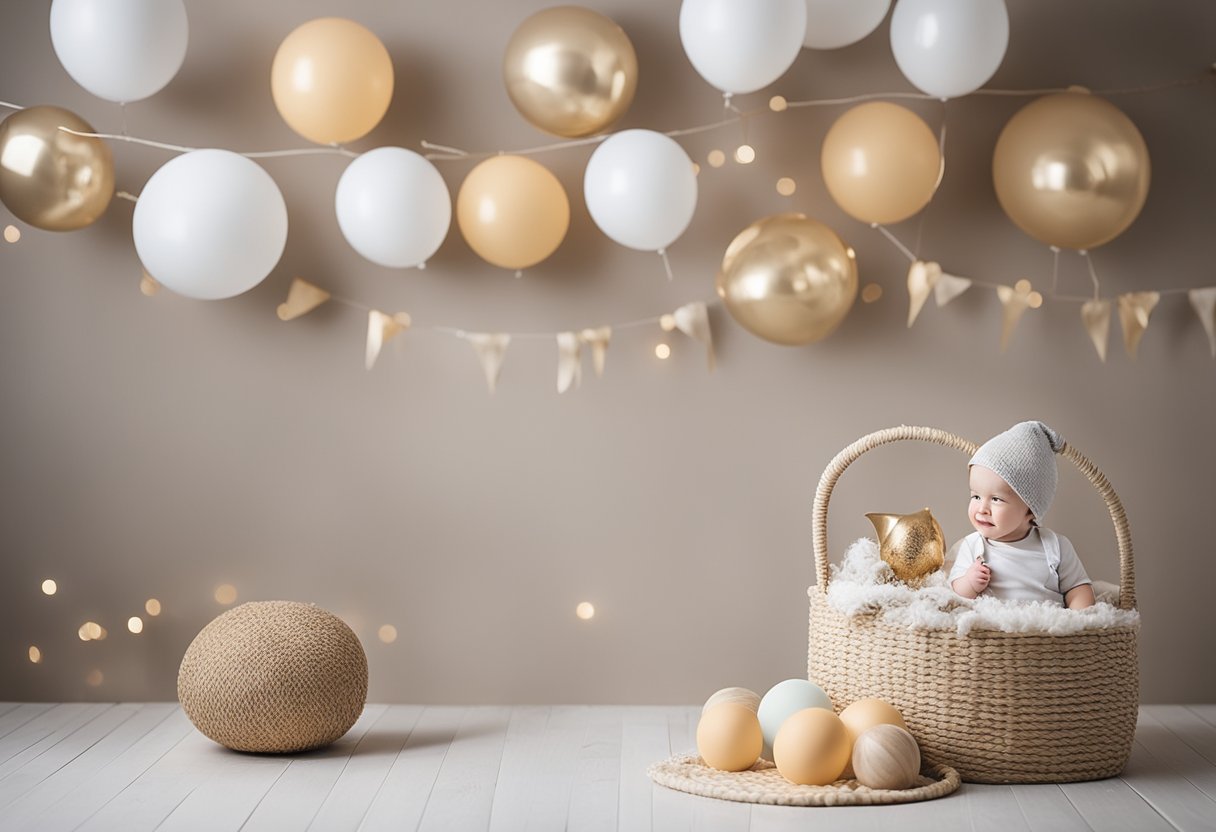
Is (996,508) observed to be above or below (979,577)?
above

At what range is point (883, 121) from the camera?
2.51 meters

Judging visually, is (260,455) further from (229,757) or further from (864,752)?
(864,752)

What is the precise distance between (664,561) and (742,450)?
30 centimetres

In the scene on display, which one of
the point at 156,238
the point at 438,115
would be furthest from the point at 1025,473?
the point at 156,238

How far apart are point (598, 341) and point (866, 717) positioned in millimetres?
997

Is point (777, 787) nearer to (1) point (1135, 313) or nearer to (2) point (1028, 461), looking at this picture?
(2) point (1028, 461)

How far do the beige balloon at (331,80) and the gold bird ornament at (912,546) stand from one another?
1327 millimetres

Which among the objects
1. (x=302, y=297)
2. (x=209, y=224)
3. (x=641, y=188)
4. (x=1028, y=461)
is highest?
(x=641, y=188)

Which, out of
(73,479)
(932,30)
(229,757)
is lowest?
(229,757)

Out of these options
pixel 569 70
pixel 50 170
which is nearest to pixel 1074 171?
pixel 569 70

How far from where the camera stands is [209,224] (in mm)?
2383

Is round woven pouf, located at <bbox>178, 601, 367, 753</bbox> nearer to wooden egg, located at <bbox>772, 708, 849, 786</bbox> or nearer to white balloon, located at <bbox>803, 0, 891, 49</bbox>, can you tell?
wooden egg, located at <bbox>772, 708, 849, 786</bbox>

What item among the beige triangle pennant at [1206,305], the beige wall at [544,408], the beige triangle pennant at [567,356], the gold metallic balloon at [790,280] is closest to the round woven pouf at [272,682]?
the beige wall at [544,408]

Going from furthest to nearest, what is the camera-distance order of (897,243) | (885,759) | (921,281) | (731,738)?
(897,243), (921,281), (731,738), (885,759)
